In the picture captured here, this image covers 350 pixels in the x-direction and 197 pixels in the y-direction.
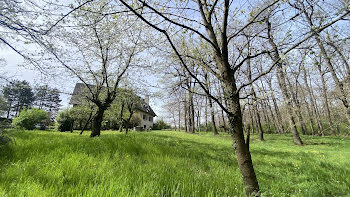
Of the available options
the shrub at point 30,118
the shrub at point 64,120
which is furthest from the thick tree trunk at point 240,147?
the shrub at point 64,120

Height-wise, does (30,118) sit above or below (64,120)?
above

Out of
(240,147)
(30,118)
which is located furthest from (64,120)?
(240,147)

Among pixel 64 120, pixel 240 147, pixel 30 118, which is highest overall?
pixel 30 118

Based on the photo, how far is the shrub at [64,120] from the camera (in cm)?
2180

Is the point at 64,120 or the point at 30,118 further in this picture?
the point at 64,120

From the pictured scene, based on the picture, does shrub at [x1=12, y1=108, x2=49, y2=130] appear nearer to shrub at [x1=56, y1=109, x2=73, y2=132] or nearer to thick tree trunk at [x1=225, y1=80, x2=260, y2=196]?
shrub at [x1=56, y1=109, x2=73, y2=132]

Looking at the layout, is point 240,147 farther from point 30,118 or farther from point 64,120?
point 64,120

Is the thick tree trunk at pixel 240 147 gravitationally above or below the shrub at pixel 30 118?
below

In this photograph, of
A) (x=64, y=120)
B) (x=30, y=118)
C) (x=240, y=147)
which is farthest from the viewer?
(x=64, y=120)

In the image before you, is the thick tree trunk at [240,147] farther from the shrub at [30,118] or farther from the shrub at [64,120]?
the shrub at [64,120]

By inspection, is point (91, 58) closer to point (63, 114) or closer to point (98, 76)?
point (98, 76)

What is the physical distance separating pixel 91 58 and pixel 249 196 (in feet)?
35.2

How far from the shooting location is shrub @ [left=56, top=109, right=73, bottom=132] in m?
21.8

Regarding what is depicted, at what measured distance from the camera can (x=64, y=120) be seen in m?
22.0
